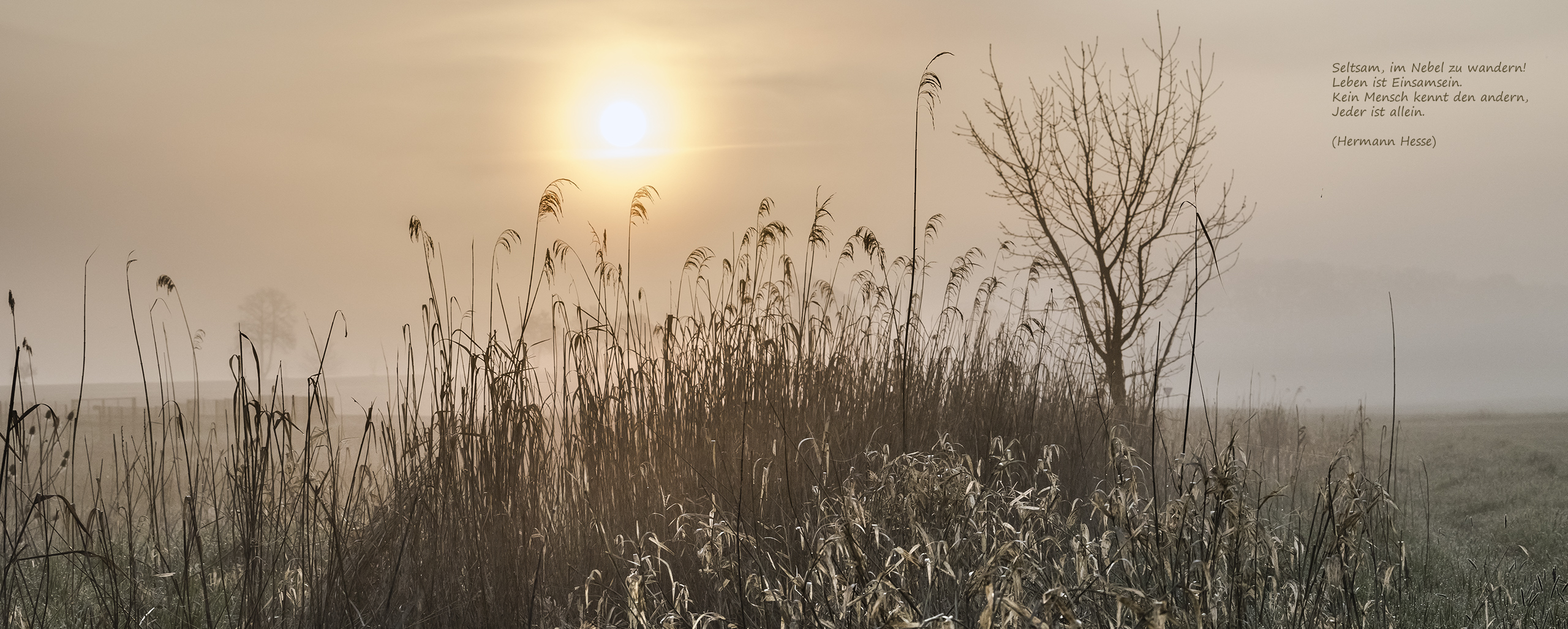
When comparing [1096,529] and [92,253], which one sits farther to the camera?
[1096,529]

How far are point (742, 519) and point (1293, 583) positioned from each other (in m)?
1.68

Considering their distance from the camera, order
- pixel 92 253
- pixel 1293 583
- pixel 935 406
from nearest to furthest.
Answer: pixel 1293 583
pixel 92 253
pixel 935 406

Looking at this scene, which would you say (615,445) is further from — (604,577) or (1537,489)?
(1537,489)

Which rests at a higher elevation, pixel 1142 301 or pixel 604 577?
pixel 1142 301

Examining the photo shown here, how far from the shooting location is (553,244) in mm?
3596

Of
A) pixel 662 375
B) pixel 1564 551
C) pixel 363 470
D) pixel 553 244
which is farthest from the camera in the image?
pixel 1564 551

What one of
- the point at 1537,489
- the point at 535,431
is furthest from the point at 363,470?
the point at 1537,489

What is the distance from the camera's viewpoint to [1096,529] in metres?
4.14

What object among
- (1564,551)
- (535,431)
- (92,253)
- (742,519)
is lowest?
(1564,551)

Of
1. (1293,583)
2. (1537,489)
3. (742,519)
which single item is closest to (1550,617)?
(1293,583)

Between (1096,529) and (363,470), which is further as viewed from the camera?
(1096,529)

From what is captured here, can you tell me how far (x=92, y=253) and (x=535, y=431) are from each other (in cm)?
145

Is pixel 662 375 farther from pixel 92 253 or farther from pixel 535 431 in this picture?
pixel 92 253

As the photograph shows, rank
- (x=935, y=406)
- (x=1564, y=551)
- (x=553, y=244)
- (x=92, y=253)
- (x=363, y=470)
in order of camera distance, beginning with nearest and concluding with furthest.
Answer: (x=92, y=253)
(x=363, y=470)
(x=553, y=244)
(x=935, y=406)
(x=1564, y=551)
